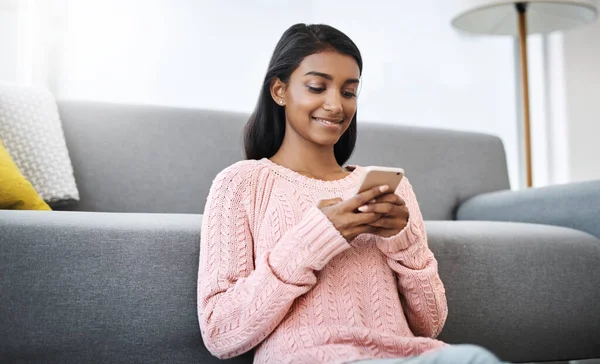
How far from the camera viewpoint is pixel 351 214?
908 mm

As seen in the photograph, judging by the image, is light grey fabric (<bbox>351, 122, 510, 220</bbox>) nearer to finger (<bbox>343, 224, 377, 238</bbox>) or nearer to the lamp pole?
the lamp pole

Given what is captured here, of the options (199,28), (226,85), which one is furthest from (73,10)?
(226,85)

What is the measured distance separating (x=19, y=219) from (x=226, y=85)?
163 cm

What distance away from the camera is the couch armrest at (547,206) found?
169 centimetres

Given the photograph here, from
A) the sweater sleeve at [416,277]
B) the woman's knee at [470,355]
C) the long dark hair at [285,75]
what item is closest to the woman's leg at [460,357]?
the woman's knee at [470,355]

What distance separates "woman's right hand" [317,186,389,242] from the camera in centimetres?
90

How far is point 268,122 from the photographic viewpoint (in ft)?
3.93

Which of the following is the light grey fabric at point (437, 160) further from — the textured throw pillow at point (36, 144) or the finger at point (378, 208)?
the finger at point (378, 208)

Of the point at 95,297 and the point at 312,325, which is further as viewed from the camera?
the point at 95,297

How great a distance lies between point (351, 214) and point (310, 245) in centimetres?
7

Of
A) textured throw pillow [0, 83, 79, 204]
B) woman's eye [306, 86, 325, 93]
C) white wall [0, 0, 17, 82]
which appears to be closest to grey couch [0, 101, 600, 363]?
textured throw pillow [0, 83, 79, 204]

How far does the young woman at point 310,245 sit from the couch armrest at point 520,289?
0.28 m

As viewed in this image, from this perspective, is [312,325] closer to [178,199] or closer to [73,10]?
[178,199]

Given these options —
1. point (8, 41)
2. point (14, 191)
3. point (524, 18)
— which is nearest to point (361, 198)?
point (14, 191)
